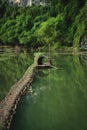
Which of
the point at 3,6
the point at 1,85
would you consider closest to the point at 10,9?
the point at 3,6

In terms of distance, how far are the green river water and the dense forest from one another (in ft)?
161

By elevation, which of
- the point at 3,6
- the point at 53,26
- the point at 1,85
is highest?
the point at 3,6

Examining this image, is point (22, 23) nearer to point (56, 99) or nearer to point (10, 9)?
point (10, 9)

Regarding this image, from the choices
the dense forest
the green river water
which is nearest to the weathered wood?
the green river water

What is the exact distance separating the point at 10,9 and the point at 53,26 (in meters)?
45.7

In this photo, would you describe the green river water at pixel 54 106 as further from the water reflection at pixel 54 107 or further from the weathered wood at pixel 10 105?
the weathered wood at pixel 10 105

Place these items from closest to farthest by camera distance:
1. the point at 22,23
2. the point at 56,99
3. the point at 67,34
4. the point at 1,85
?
1. the point at 56,99
2. the point at 1,85
3. the point at 67,34
4. the point at 22,23

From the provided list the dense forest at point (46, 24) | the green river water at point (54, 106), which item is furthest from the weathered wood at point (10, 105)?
the dense forest at point (46, 24)

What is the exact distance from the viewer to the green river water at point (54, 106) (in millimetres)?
13969

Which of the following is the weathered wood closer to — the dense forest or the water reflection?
the water reflection

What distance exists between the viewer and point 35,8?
113438 millimetres

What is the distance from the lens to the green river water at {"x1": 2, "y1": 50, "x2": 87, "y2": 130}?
13969 mm

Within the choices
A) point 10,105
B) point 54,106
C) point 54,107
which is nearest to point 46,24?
point 54,106

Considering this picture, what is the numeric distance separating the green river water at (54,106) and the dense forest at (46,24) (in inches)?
1932
